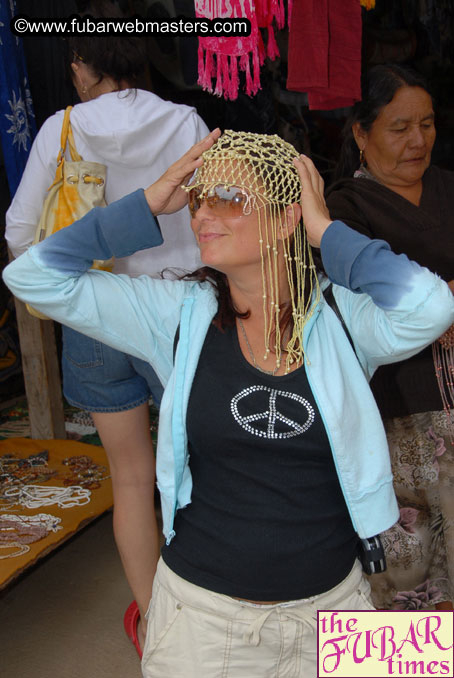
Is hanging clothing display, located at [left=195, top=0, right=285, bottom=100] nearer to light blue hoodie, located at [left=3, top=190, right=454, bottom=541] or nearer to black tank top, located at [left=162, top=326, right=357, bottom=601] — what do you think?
light blue hoodie, located at [left=3, top=190, right=454, bottom=541]

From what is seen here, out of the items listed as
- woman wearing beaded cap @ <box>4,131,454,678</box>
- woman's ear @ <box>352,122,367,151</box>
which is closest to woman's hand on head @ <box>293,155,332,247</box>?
woman wearing beaded cap @ <box>4,131,454,678</box>

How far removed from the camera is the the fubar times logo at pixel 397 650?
1400mm

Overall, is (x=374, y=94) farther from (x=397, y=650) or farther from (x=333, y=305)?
(x=397, y=650)

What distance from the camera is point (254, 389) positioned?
62.3 inches

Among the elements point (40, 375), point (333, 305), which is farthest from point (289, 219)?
point (40, 375)

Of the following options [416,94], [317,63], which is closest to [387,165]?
[416,94]

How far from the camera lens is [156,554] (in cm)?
241

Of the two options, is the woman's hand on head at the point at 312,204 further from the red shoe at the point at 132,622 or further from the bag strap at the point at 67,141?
the red shoe at the point at 132,622

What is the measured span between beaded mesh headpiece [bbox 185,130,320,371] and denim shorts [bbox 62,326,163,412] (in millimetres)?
623

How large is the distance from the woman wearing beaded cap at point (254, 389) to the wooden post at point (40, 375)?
225 centimetres

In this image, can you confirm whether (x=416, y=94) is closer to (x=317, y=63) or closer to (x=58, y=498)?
(x=317, y=63)

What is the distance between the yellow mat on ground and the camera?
105 inches

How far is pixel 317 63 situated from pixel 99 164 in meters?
1.05

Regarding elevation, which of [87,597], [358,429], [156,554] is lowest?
[87,597]
